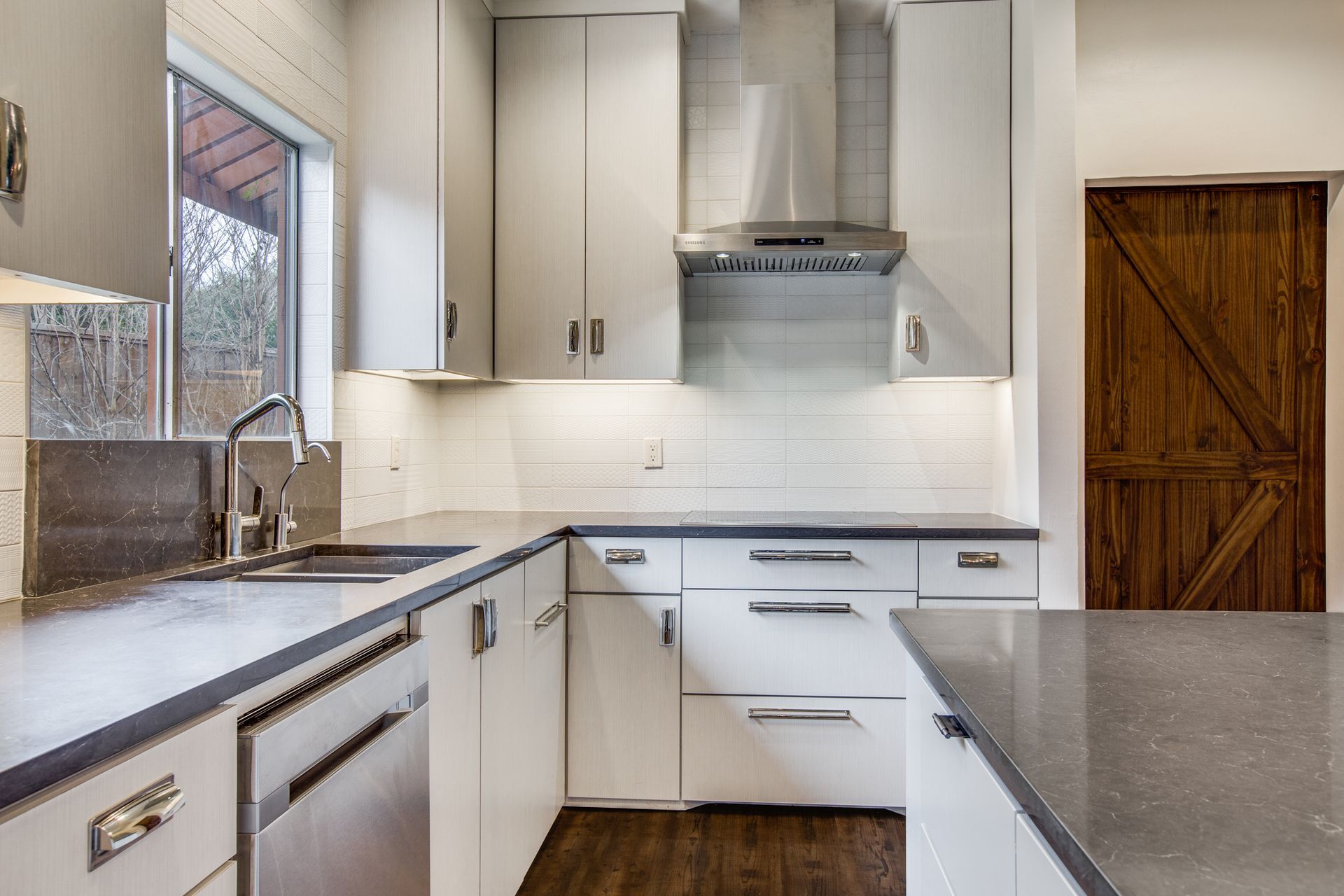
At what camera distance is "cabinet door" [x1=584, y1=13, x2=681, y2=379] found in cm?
274

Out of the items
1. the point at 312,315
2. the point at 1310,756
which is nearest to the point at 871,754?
the point at 1310,756

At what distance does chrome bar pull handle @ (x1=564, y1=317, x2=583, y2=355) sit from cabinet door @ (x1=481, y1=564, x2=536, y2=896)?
0.96 m

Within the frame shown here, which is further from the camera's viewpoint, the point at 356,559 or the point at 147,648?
the point at 356,559

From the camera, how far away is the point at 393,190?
95.4 inches

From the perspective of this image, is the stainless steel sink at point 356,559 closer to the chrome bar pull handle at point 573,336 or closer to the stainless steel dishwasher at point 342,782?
the stainless steel dishwasher at point 342,782

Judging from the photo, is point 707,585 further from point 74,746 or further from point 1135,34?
point 1135,34

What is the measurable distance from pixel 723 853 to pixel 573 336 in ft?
5.53

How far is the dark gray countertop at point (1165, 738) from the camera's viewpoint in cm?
52

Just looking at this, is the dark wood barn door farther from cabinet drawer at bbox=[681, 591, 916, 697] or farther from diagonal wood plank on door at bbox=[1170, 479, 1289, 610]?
cabinet drawer at bbox=[681, 591, 916, 697]

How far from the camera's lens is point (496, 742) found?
185 cm

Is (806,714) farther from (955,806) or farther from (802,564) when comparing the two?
(955,806)

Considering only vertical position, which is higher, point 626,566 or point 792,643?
point 626,566

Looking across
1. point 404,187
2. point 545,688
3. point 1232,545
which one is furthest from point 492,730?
point 1232,545

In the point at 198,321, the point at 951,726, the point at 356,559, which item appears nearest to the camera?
the point at 951,726
